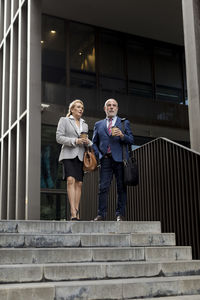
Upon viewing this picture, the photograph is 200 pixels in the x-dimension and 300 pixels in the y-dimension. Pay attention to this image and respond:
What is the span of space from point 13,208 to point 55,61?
261 inches

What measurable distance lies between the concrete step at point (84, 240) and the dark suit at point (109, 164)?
1.02 m

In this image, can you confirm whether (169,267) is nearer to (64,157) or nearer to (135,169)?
(135,169)

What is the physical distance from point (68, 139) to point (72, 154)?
24cm

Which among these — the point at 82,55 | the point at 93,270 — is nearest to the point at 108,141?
the point at 93,270

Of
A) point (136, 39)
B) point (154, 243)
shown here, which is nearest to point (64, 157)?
point (154, 243)

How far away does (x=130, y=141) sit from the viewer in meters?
6.64

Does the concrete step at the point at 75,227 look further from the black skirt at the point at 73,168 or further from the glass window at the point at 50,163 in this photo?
the glass window at the point at 50,163

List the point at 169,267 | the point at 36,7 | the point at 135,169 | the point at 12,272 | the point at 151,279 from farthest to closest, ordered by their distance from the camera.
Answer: the point at 36,7, the point at 135,169, the point at 169,267, the point at 151,279, the point at 12,272

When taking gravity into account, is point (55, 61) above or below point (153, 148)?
above

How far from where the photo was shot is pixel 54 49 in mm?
18719

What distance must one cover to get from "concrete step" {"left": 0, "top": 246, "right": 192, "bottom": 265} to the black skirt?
1.80m

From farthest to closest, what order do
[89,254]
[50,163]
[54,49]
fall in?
[54,49] → [50,163] → [89,254]

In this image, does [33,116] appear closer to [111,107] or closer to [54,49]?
[54,49]

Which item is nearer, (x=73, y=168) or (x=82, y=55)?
(x=73, y=168)
